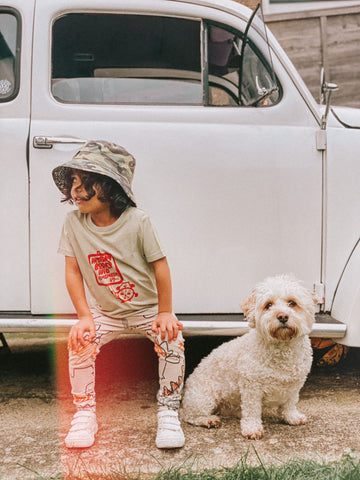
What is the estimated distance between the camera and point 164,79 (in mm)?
2855

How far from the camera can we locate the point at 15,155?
265 centimetres

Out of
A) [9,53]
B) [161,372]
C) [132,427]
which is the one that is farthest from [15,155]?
[132,427]

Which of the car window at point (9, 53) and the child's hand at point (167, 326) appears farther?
the car window at point (9, 53)

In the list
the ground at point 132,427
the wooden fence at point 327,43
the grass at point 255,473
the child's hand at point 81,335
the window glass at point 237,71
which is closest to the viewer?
the grass at point 255,473

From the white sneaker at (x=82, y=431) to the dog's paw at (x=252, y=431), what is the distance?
27.0 inches

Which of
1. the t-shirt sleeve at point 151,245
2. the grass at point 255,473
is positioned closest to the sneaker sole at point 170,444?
the grass at point 255,473

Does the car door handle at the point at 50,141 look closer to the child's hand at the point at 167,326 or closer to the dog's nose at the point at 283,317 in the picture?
the child's hand at the point at 167,326

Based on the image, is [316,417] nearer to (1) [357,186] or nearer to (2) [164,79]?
(1) [357,186]

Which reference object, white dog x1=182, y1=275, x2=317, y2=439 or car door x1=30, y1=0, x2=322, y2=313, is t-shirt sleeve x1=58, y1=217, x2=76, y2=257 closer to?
car door x1=30, y1=0, x2=322, y2=313

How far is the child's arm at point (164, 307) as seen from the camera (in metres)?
2.26

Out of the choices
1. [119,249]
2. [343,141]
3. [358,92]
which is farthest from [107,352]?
[358,92]

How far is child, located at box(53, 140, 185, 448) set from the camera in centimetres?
229

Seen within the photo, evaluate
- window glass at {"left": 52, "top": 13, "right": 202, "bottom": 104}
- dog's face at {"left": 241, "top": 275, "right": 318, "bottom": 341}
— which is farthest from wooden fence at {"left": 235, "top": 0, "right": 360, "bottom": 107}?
dog's face at {"left": 241, "top": 275, "right": 318, "bottom": 341}

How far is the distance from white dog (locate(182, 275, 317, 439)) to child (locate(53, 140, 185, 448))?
21 cm
